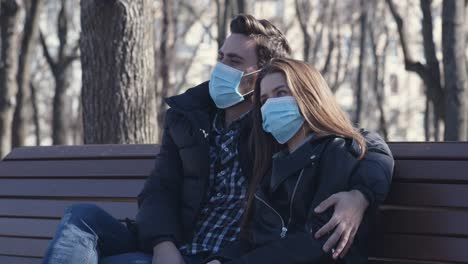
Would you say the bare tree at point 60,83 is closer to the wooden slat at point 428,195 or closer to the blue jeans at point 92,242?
the blue jeans at point 92,242

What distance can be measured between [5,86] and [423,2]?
573cm

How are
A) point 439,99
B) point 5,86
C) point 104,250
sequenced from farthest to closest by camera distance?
point 5,86, point 439,99, point 104,250

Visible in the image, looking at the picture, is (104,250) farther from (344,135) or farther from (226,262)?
(344,135)

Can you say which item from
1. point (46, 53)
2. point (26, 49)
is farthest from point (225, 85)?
point (46, 53)

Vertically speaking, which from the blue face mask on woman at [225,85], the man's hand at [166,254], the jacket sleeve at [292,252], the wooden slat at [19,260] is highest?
the blue face mask on woman at [225,85]

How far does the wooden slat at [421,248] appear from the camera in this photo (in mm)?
3820

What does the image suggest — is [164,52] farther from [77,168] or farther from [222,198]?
[222,198]

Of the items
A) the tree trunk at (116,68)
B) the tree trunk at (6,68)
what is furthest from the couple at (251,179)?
the tree trunk at (6,68)

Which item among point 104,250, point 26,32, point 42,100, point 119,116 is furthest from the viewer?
point 42,100

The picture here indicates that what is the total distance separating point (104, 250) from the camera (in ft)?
13.5

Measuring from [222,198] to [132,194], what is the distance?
3.03ft

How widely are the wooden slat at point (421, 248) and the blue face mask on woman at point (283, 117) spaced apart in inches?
25.0

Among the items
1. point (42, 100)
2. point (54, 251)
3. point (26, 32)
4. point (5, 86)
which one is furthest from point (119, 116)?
point (42, 100)

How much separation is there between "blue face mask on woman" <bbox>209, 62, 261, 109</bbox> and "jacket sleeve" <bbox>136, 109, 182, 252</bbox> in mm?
237
